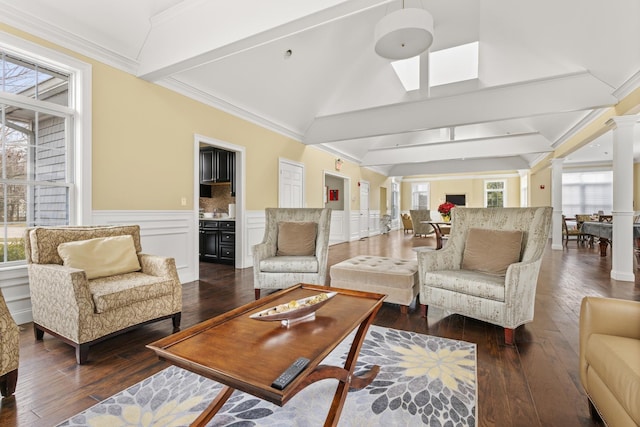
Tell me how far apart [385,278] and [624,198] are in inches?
154

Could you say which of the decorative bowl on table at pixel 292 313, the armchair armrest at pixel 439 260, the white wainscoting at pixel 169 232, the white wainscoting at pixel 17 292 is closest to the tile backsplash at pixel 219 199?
the white wainscoting at pixel 169 232

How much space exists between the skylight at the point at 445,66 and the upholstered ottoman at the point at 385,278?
428 centimetres

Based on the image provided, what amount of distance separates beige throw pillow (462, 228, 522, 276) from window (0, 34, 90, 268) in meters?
3.86

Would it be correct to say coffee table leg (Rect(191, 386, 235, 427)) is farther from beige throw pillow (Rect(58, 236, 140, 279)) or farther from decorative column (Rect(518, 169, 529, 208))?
decorative column (Rect(518, 169, 529, 208))

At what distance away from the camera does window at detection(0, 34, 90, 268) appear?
2.66 meters

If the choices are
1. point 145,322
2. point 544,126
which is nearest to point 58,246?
point 145,322

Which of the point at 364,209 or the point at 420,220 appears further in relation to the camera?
the point at 364,209

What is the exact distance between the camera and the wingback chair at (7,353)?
1.53m

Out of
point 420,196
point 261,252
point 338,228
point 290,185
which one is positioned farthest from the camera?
point 420,196

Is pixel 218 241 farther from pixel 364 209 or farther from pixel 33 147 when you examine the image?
pixel 364 209

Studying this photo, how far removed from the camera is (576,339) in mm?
2305

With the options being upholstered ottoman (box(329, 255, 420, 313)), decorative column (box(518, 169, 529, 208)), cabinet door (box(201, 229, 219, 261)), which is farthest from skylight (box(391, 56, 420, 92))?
decorative column (box(518, 169, 529, 208))

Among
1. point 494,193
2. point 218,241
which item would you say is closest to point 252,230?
A: point 218,241

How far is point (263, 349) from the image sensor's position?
45.9 inches
